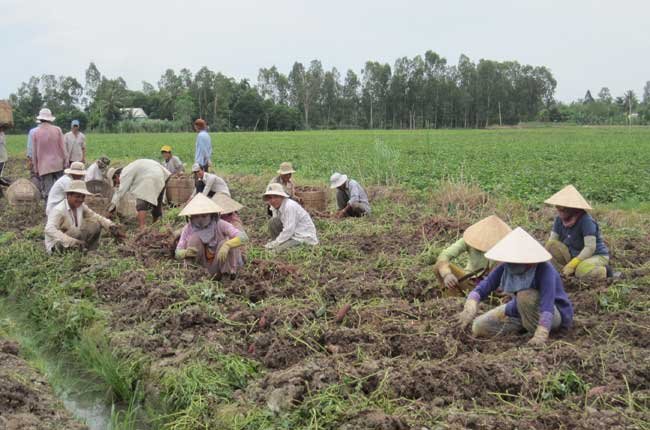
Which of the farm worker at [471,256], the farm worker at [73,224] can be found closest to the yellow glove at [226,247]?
the farm worker at [471,256]

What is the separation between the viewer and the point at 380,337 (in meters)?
4.43

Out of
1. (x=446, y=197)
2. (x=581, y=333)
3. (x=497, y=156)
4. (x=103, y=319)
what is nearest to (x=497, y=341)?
(x=581, y=333)

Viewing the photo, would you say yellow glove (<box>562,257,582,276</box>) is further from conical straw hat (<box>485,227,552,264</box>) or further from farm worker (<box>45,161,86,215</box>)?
farm worker (<box>45,161,86,215</box>)

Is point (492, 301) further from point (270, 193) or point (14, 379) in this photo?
point (14, 379)

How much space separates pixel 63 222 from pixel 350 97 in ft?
270

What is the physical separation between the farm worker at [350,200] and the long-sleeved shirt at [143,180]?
264 centimetres

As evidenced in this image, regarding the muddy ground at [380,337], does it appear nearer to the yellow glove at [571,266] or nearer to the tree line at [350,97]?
the yellow glove at [571,266]

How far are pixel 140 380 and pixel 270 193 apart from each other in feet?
9.83

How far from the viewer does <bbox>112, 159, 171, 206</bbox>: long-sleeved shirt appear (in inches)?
346

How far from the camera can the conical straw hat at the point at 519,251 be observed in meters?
4.14

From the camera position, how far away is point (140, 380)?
4.36 metres

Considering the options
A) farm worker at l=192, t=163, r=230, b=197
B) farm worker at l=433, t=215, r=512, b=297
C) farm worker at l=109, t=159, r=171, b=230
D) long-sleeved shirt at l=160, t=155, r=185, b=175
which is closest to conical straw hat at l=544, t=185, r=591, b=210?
farm worker at l=433, t=215, r=512, b=297

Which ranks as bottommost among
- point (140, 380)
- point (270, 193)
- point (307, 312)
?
point (140, 380)

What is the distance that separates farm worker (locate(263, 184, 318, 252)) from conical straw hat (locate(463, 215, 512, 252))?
7.89 ft
